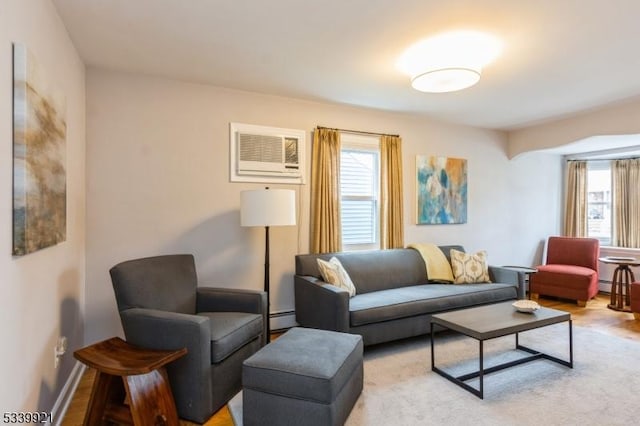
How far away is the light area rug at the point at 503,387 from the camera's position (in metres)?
2.11

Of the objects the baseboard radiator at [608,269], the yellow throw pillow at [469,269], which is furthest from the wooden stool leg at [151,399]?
the baseboard radiator at [608,269]

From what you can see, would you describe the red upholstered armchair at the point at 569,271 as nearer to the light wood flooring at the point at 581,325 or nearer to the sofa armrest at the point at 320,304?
the light wood flooring at the point at 581,325

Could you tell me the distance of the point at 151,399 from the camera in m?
1.88

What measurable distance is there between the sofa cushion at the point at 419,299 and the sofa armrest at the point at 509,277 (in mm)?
88

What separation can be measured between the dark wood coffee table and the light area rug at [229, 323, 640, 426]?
0.17 ft

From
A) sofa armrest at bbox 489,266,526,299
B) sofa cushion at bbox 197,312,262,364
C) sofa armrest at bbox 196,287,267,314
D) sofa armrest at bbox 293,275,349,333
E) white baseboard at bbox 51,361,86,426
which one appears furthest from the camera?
sofa armrest at bbox 489,266,526,299

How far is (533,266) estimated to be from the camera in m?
5.61

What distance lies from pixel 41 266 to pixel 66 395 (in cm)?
100

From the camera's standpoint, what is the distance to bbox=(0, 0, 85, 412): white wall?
1403 millimetres

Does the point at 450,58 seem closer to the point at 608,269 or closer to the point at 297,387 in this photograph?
the point at 297,387

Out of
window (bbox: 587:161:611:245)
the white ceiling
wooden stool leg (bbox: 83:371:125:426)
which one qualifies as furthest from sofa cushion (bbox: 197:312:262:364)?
window (bbox: 587:161:611:245)

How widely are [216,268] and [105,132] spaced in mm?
1538

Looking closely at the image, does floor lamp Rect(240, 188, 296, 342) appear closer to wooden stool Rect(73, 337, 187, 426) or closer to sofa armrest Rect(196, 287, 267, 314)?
sofa armrest Rect(196, 287, 267, 314)

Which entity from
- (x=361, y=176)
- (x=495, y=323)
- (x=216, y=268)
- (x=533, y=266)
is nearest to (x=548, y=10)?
(x=495, y=323)
